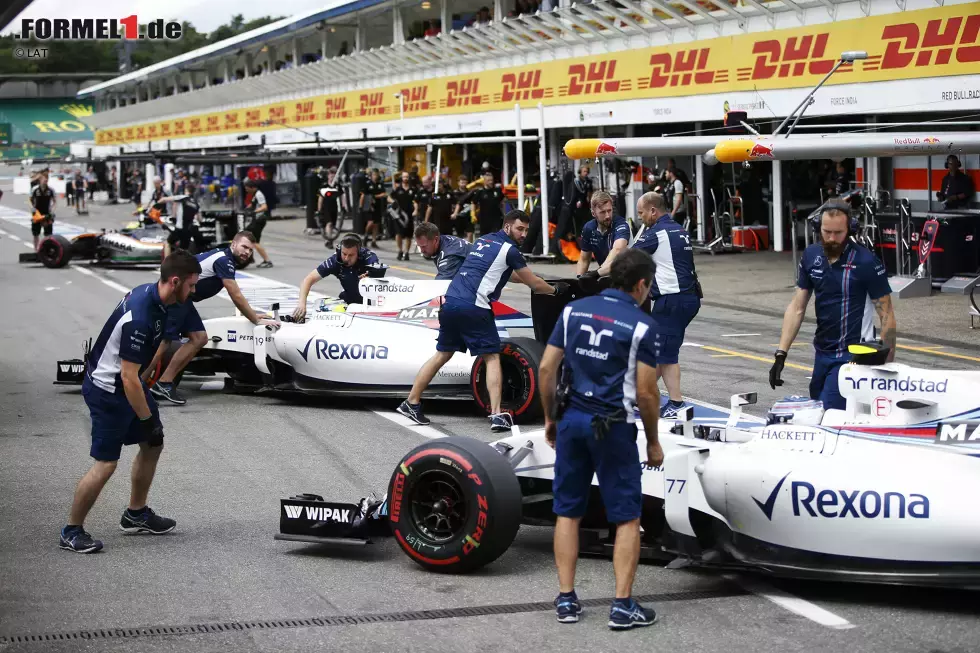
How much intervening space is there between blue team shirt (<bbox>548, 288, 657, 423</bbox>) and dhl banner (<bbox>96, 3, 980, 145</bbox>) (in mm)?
14169

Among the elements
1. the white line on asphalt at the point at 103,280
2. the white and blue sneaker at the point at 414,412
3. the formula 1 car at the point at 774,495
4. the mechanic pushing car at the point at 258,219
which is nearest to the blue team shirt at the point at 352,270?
the white and blue sneaker at the point at 414,412

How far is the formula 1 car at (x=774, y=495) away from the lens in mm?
5461

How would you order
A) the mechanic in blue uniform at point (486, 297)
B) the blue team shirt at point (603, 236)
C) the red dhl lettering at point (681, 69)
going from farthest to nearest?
the red dhl lettering at point (681, 69) < the blue team shirt at point (603, 236) < the mechanic in blue uniform at point (486, 297)

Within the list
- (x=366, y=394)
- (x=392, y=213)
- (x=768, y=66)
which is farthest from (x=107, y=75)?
(x=366, y=394)

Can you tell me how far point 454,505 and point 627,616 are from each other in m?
1.19

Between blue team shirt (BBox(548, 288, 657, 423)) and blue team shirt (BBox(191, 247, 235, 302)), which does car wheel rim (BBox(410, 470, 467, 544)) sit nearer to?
blue team shirt (BBox(548, 288, 657, 423))

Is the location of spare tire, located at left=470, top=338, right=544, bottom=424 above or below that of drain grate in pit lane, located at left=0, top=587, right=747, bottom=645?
above

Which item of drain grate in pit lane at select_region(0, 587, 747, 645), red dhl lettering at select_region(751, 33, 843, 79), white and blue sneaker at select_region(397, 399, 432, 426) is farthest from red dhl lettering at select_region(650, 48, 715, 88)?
drain grate in pit lane at select_region(0, 587, 747, 645)

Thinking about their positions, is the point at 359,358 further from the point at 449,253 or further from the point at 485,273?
the point at 485,273

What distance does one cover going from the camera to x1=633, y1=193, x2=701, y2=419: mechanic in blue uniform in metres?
9.45

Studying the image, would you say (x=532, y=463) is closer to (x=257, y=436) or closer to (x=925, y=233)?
(x=257, y=436)

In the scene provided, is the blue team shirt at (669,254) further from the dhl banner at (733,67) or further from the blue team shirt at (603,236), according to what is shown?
the dhl banner at (733,67)

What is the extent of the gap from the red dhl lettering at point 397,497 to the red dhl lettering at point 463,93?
88.0 ft

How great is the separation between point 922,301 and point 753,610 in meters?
12.7
